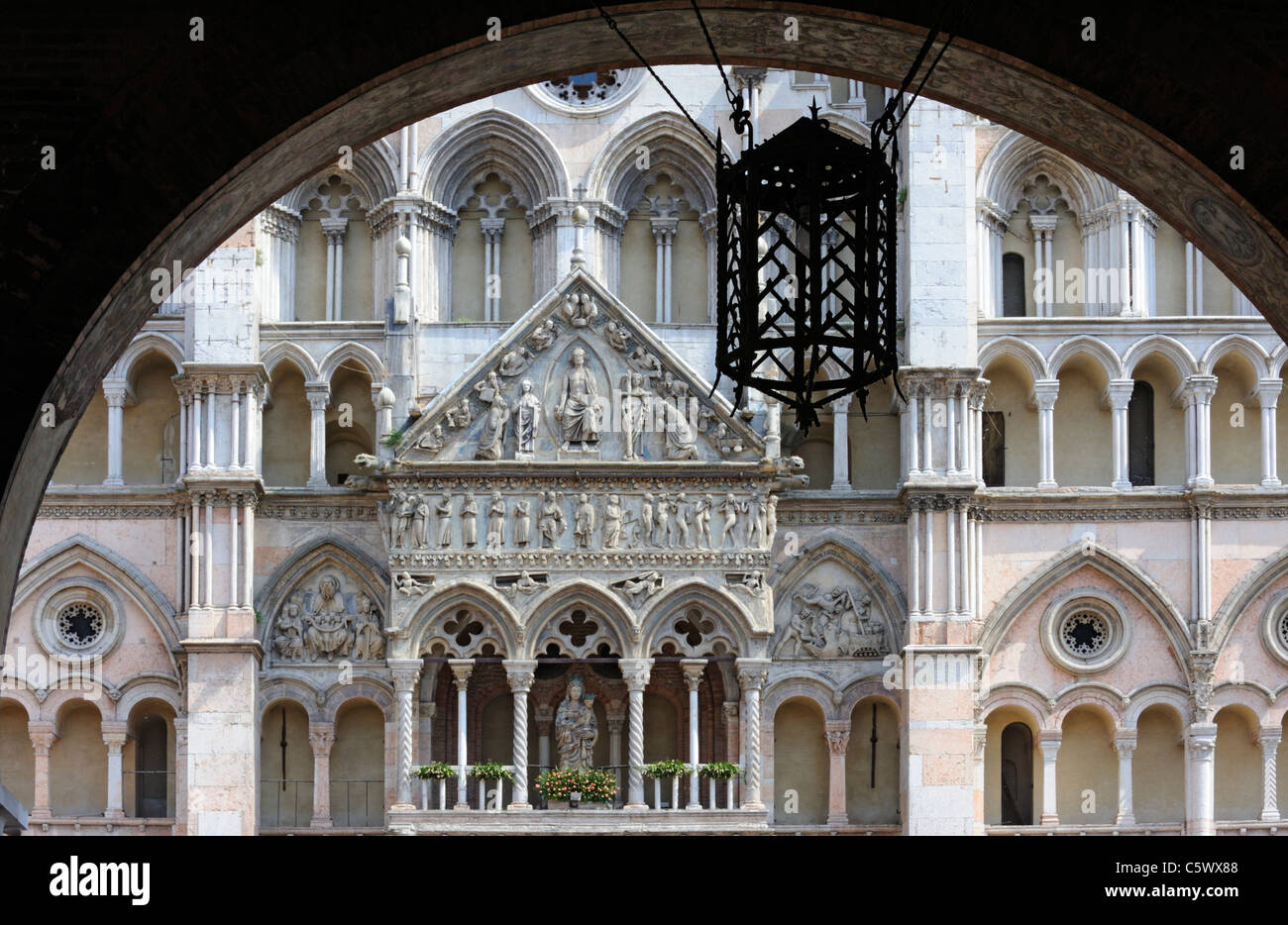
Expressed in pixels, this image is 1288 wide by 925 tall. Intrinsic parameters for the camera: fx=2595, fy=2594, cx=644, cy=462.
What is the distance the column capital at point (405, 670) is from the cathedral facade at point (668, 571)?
0.13 ft

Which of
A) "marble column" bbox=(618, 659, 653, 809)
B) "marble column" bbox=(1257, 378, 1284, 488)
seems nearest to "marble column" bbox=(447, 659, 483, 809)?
"marble column" bbox=(618, 659, 653, 809)

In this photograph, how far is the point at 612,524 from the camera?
31.8m

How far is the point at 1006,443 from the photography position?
111 ft

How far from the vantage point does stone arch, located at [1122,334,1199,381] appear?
108 feet

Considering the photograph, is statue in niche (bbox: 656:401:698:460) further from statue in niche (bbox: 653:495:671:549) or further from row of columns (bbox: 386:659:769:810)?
row of columns (bbox: 386:659:769:810)

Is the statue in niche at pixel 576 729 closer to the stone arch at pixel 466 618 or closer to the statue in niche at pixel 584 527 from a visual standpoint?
the stone arch at pixel 466 618

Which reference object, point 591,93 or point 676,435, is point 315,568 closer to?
point 676,435

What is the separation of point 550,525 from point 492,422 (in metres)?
1.47

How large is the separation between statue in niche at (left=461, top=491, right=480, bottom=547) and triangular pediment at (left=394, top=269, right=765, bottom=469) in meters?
0.55

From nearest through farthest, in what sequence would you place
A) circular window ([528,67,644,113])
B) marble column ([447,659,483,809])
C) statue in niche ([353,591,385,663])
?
marble column ([447,659,483,809]) → statue in niche ([353,591,385,663]) → circular window ([528,67,644,113])

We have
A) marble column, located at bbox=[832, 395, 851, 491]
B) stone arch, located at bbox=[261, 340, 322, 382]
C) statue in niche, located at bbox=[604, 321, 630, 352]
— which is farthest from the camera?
stone arch, located at bbox=[261, 340, 322, 382]

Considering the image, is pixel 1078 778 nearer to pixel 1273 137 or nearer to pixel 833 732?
pixel 833 732
